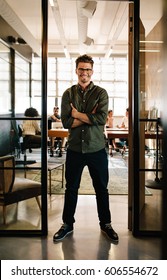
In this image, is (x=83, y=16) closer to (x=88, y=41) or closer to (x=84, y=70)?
(x=88, y=41)

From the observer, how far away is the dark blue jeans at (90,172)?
2.63m

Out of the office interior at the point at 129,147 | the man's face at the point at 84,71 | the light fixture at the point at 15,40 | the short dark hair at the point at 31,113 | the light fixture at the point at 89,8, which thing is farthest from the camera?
the light fixture at the point at 89,8

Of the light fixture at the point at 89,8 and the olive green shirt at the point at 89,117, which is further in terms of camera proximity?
the light fixture at the point at 89,8

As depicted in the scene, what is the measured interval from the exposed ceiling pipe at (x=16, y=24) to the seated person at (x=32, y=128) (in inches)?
23.3

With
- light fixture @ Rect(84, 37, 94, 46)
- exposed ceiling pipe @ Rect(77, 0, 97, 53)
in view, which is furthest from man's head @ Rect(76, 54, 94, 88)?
light fixture @ Rect(84, 37, 94, 46)

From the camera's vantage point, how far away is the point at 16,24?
156 inches

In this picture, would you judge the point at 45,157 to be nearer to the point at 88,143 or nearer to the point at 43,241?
the point at 88,143

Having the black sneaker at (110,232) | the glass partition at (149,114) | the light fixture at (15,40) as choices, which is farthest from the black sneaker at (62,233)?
the light fixture at (15,40)

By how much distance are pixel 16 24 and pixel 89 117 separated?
2.26 metres

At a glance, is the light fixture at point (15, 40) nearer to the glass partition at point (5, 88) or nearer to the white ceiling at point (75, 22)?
the white ceiling at point (75, 22)

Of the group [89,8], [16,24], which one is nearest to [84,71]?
[16,24]

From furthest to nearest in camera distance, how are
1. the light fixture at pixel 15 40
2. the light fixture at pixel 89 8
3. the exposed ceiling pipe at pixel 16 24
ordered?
the light fixture at pixel 89 8 → the light fixture at pixel 15 40 → the exposed ceiling pipe at pixel 16 24
